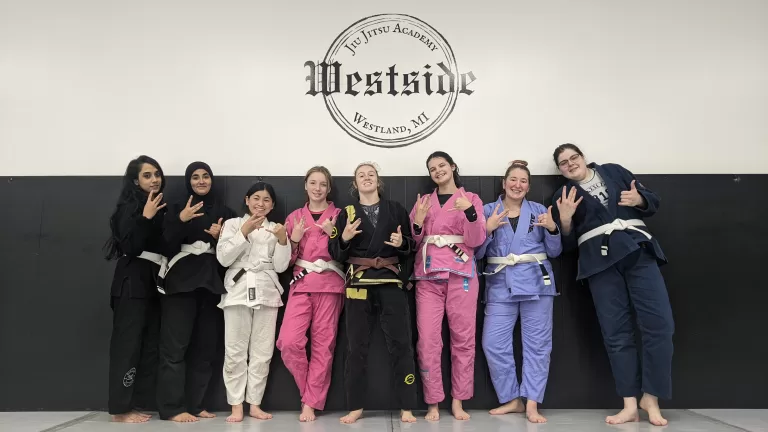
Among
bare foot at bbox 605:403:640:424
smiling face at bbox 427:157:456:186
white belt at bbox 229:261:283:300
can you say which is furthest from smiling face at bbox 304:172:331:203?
bare foot at bbox 605:403:640:424

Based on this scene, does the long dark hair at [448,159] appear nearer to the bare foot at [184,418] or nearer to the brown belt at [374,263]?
the brown belt at [374,263]

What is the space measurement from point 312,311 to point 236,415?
0.84m

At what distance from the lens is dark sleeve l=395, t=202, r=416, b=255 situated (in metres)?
3.57

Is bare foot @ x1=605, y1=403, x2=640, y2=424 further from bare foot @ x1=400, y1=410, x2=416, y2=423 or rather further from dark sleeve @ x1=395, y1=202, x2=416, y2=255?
dark sleeve @ x1=395, y1=202, x2=416, y2=255

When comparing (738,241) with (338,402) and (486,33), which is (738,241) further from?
(338,402)

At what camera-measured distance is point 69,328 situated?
3.96 m

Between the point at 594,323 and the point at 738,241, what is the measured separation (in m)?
1.28

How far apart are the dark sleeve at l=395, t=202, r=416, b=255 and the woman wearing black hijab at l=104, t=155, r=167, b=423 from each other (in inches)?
62.5

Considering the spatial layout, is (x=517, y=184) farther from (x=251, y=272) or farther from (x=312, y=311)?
(x=251, y=272)

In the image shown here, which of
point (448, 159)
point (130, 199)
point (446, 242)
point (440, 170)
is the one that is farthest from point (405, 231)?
point (130, 199)

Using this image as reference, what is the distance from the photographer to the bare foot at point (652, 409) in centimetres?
338

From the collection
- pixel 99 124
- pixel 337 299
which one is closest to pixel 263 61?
pixel 99 124

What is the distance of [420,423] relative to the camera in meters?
3.44

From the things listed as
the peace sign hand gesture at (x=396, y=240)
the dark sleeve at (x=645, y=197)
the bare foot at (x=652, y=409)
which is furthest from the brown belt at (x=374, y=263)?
the bare foot at (x=652, y=409)
